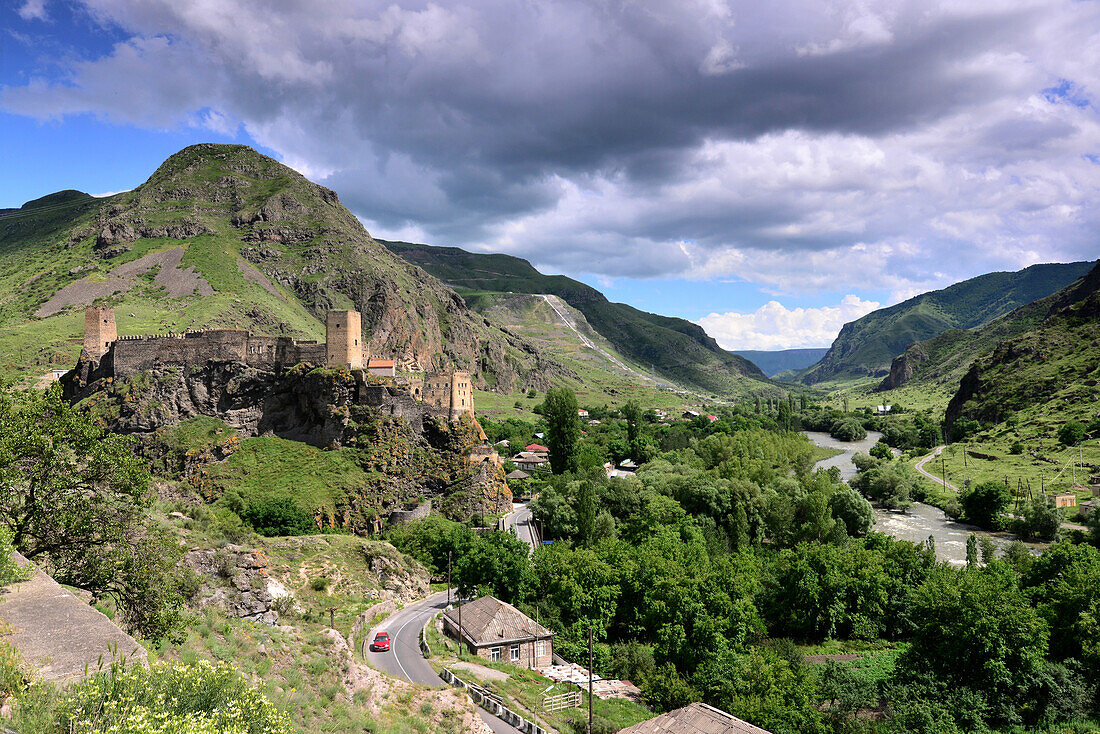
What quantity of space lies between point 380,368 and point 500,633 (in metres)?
43.0

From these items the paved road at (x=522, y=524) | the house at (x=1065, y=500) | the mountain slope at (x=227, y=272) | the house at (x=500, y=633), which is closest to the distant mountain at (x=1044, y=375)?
the house at (x=1065, y=500)

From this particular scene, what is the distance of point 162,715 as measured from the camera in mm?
8383

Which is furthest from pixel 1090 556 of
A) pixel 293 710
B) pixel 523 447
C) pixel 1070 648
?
pixel 523 447

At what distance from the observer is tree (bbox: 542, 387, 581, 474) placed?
7694 cm

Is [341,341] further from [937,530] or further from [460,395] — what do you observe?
[937,530]

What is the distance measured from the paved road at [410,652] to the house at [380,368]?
1280 inches

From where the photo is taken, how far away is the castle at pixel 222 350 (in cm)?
6025

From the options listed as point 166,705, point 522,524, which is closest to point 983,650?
point 166,705

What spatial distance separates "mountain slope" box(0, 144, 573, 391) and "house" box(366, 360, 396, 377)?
43684 mm

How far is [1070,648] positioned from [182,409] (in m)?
69.0

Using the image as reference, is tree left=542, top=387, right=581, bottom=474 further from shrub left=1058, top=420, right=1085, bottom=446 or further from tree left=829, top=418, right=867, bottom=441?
tree left=829, top=418, right=867, bottom=441

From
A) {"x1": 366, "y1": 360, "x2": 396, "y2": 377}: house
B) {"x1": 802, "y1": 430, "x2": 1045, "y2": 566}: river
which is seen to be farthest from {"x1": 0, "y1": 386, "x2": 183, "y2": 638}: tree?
{"x1": 802, "y1": 430, "x2": 1045, "y2": 566}: river

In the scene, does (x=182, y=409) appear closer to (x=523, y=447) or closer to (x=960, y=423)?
(x=523, y=447)

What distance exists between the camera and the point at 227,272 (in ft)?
434
